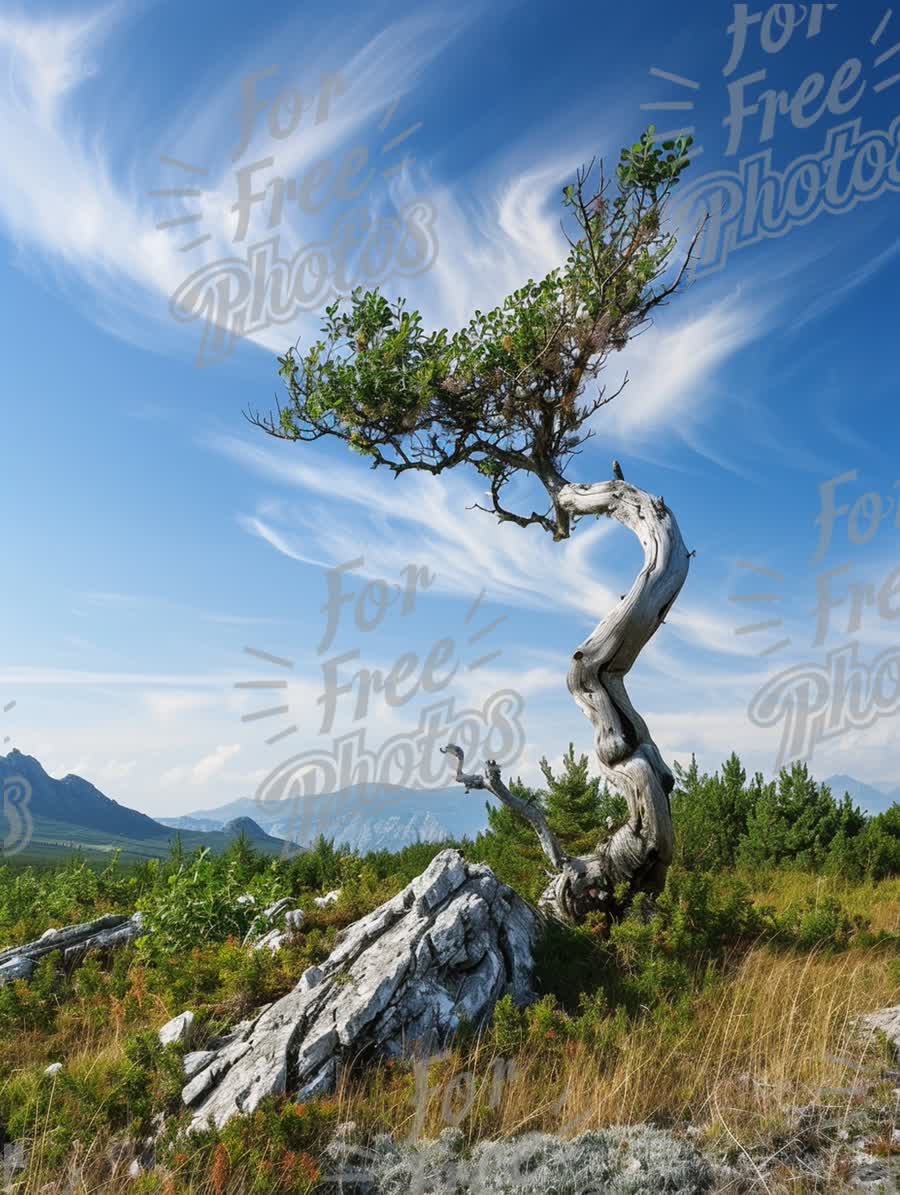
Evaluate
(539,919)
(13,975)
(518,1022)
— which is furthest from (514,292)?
(13,975)

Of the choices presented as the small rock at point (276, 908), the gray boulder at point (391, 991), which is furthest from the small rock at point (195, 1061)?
the small rock at point (276, 908)

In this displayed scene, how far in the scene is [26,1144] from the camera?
546cm

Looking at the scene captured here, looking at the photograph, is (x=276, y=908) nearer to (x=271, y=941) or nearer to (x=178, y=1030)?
(x=271, y=941)

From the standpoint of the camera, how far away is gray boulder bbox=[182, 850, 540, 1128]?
5887 mm

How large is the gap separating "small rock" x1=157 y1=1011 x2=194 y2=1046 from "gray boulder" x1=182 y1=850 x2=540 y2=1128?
1.19 feet

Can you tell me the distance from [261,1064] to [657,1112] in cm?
288

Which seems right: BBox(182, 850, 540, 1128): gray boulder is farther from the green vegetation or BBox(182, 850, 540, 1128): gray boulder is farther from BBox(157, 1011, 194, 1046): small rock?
BBox(157, 1011, 194, 1046): small rock

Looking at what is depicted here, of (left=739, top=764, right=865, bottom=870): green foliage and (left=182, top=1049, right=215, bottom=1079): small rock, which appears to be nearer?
(left=182, top=1049, right=215, bottom=1079): small rock

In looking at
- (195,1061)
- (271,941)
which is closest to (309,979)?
(195,1061)

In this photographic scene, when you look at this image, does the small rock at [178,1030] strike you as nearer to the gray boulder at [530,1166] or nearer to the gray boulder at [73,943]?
the gray boulder at [530,1166]

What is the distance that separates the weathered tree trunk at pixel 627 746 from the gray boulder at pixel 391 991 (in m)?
1.47

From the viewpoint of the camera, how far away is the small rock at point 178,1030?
21.7 feet

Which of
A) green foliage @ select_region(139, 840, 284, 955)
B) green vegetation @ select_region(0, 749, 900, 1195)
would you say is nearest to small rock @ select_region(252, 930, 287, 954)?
green vegetation @ select_region(0, 749, 900, 1195)

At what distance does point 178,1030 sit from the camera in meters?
6.75
